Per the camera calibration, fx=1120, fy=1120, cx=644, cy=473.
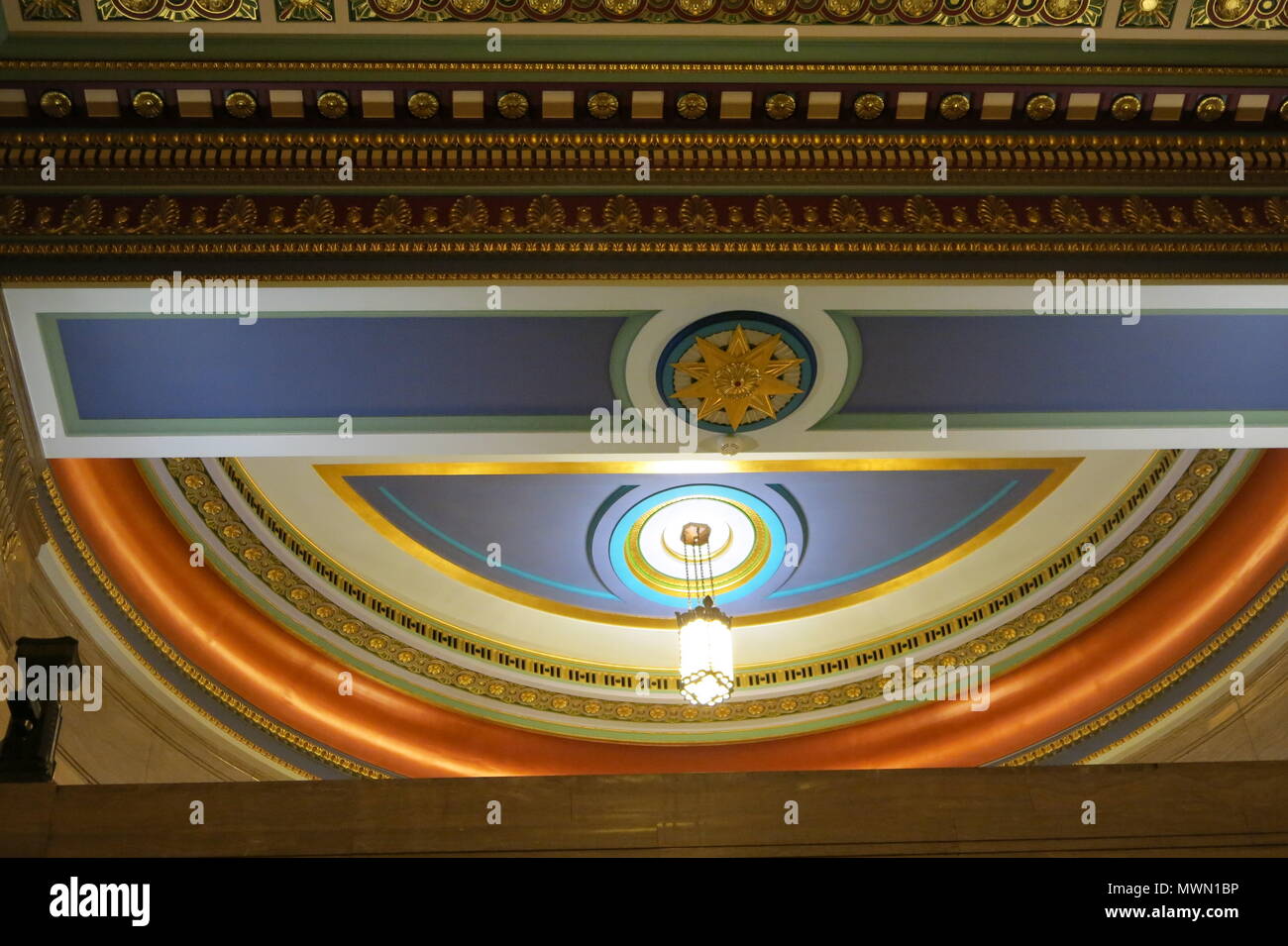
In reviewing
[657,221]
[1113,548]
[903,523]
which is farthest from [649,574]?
[657,221]

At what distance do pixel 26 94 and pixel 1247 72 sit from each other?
191 inches

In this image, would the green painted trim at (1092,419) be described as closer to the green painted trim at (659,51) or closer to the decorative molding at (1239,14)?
the green painted trim at (659,51)

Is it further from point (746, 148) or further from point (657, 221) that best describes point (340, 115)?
point (746, 148)

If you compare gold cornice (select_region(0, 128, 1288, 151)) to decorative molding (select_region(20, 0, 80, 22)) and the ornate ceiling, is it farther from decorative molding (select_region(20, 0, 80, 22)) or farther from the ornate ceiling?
decorative molding (select_region(20, 0, 80, 22))

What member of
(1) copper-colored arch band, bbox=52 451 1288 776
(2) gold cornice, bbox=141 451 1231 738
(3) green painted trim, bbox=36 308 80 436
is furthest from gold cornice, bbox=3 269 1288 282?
(1) copper-colored arch band, bbox=52 451 1288 776

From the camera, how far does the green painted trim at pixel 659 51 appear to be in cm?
435

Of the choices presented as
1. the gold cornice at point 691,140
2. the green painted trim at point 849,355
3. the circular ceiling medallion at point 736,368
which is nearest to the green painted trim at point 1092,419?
the green painted trim at point 849,355

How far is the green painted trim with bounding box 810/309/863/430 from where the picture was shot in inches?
188

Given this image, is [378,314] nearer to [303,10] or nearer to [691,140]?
[303,10]

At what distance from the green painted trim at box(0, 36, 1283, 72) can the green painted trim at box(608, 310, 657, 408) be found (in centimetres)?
102

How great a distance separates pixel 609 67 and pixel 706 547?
3.76 metres

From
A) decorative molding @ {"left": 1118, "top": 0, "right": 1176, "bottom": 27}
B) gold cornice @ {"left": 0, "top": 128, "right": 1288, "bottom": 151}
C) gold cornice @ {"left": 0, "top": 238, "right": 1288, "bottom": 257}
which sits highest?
decorative molding @ {"left": 1118, "top": 0, "right": 1176, "bottom": 27}

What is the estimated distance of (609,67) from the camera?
175 inches

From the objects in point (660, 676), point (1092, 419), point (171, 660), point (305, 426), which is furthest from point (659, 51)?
point (660, 676)
